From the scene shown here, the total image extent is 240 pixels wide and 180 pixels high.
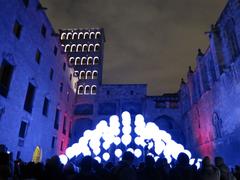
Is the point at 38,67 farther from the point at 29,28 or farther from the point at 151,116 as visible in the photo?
the point at 151,116

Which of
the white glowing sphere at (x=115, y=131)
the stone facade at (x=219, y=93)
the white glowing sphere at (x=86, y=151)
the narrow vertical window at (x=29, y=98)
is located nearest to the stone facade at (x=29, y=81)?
the narrow vertical window at (x=29, y=98)

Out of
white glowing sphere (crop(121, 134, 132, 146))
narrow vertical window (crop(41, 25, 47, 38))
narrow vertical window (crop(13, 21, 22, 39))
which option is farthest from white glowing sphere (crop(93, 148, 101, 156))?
narrow vertical window (crop(41, 25, 47, 38))

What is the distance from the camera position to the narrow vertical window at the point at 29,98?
52.5 feet

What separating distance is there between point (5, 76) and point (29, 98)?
11.5ft

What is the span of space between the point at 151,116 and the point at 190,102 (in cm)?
525

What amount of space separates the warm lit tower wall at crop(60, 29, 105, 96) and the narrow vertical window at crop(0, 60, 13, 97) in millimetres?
16080

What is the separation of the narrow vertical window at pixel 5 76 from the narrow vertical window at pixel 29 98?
2.79m

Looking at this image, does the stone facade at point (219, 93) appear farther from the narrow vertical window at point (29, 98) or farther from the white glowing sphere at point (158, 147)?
the narrow vertical window at point (29, 98)

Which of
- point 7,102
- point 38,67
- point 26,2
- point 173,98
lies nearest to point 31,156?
point 7,102

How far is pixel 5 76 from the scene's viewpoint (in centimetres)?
1334

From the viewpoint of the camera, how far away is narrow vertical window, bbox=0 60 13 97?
1286 cm

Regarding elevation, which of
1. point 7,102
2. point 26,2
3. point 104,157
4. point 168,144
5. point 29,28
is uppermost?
point 26,2

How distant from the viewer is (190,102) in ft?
82.7

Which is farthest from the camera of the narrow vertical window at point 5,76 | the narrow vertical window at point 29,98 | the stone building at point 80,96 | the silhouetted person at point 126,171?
the narrow vertical window at point 29,98
